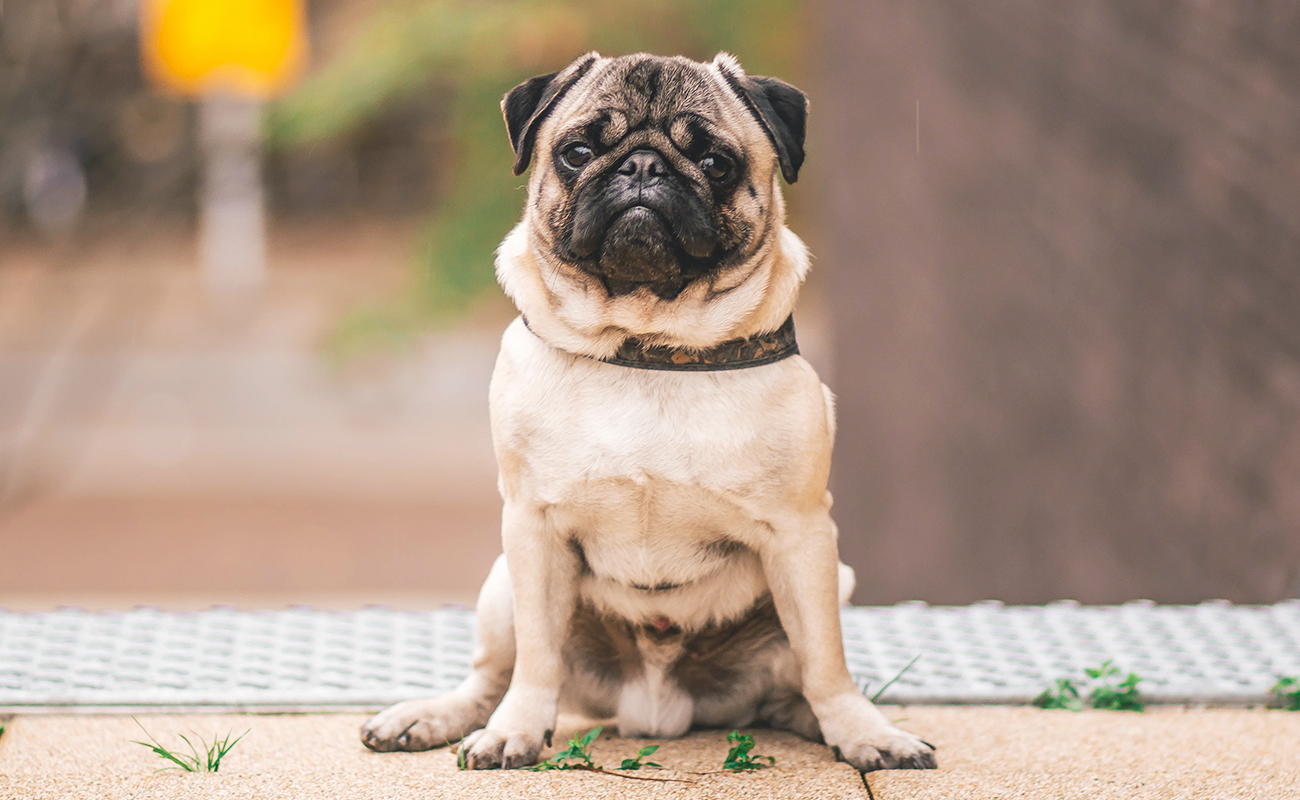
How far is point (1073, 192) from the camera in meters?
5.05

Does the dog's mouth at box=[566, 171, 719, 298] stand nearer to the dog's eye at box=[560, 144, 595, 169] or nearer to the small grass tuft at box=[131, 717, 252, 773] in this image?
the dog's eye at box=[560, 144, 595, 169]

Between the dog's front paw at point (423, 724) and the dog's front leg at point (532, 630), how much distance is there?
13 cm

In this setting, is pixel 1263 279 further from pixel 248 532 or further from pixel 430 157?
pixel 430 157

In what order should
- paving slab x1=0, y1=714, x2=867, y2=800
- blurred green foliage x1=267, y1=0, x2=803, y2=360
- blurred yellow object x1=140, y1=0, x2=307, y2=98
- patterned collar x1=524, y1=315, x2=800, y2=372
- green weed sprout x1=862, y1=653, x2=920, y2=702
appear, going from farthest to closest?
blurred green foliage x1=267, y1=0, x2=803, y2=360 < blurred yellow object x1=140, y1=0, x2=307, y2=98 < green weed sprout x1=862, y1=653, x2=920, y2=702 < patterned collar x1=524, y1=315, x2=800, y2=372 < paving slab x1=0, y1=714, x2=867, y2=800

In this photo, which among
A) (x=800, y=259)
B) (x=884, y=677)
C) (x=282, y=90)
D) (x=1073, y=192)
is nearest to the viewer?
(x=800, y=259)

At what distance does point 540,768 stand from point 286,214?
1503 cm

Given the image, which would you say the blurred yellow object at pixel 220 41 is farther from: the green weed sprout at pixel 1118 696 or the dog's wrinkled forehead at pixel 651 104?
the green weed sprout at pixel 1118 696

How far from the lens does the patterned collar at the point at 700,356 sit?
220cm

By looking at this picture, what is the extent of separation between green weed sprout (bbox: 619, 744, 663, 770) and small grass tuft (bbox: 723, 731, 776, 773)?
129 millimetres

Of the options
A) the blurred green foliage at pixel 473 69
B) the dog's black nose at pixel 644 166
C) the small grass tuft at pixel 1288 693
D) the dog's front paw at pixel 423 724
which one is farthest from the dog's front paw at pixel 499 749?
→ the blurred green foliage at pixel 473 69

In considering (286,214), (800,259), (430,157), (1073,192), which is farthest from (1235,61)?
(286,214)

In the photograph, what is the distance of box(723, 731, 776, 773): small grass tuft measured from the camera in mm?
2131

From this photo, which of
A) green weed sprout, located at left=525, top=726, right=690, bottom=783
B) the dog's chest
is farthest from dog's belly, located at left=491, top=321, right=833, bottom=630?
green weed sprout, located at left=525, top=726, right=690, bottom=783

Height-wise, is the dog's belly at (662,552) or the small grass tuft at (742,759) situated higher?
the dog's belly at (662,552)
